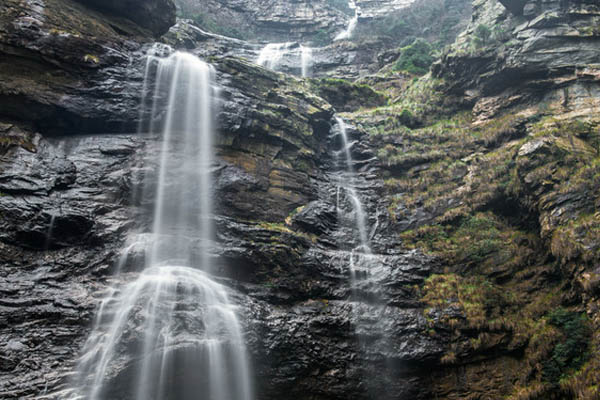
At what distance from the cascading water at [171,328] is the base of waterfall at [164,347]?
0.07 feet

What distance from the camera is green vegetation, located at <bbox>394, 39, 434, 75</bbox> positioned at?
26359 millimetres

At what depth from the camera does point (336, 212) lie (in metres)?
14.4

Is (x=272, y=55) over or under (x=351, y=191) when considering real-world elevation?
over

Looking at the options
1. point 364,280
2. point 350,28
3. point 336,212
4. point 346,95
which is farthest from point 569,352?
point 350,28

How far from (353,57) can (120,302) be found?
31444 mm

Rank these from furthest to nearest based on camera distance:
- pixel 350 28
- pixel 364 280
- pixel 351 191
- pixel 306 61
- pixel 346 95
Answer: pixel 350 28 < pixel 306 61 < pixel 346 95 < pixel 351 191 < pixel 364 280

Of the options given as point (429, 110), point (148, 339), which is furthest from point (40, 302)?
point (429, 110)

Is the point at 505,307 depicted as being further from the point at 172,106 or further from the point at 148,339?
the point at 172,106

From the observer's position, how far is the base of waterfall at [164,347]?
777 cm

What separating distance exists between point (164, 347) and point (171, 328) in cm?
48

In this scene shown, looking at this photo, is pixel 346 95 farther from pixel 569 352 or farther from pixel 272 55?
pixel 569 352

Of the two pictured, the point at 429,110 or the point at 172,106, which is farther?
the point at 429,110

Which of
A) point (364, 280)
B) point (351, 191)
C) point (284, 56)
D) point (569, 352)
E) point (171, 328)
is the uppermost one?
point (284, 56)

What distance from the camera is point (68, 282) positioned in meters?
9.10
